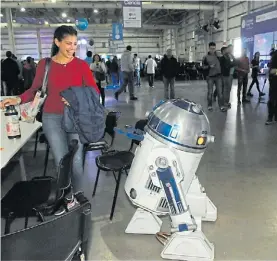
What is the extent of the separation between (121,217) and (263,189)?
1299 mm

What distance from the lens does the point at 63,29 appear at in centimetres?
206

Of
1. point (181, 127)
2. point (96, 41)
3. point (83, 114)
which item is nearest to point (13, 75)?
point (83, 114)

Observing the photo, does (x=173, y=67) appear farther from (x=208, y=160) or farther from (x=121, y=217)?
(x=121, y=217)

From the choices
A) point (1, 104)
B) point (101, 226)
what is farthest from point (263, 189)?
point (1, 104)

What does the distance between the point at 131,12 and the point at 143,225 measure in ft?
28.1

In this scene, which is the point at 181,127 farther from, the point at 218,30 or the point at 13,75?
the point at 218,30

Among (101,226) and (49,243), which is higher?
(49,243)

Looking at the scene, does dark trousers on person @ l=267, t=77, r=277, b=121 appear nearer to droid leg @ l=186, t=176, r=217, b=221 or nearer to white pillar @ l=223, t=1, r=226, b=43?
droid leg @ l=186, t=176, r=217, b=221

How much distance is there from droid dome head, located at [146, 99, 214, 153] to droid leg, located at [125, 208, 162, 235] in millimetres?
672

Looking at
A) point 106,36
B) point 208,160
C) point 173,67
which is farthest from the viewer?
point 106,36

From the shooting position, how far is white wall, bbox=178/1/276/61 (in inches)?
561

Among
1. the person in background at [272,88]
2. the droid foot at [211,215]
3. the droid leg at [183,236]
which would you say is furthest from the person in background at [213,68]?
the droid leg at [183,236]

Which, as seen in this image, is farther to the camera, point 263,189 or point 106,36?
point 106,36

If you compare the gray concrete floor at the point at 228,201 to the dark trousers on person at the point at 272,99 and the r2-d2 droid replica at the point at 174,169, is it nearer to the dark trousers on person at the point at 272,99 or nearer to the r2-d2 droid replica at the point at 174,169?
the r2-d2 droid replica at the point at 174,169
